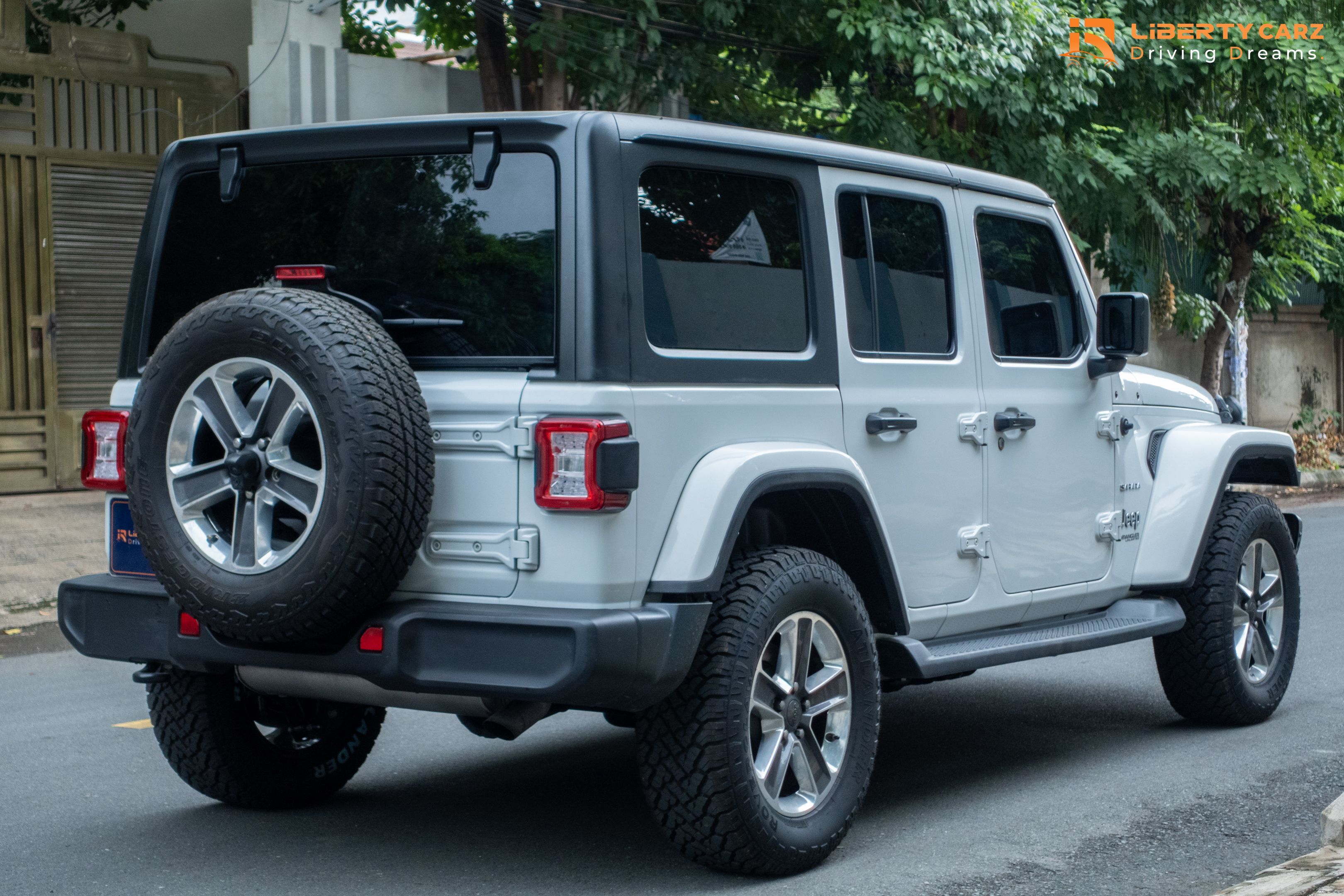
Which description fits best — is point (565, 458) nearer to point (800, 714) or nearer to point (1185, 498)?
point (800, 714)

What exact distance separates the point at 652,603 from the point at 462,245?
107cm

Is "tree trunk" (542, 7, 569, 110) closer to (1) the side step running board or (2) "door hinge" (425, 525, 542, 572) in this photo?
(1) the side step running board

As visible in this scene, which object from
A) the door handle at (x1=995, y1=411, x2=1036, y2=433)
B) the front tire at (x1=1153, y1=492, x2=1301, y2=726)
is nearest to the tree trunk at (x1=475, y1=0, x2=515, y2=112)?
the front tire at (x1=1153, y1=492, x2=1301, y2=726)

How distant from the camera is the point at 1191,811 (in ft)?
16.4

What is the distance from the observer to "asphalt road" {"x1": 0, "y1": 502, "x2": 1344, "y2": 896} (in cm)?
432

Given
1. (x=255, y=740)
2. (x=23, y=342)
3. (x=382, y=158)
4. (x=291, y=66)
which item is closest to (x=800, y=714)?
(x=255, y=740)

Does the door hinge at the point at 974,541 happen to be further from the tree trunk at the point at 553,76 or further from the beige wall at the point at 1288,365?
the beige wall at the point at 1288,365

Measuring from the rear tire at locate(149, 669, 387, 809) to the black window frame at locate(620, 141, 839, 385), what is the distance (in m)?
1.53

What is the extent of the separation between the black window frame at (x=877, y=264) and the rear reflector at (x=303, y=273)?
1522 millimetres

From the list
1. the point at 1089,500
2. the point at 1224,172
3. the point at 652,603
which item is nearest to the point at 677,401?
the point at 652,603

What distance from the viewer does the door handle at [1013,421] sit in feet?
17.3

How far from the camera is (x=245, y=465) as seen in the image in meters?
3.96

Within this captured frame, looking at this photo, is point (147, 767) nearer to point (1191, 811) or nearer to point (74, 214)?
point (1191, 811)

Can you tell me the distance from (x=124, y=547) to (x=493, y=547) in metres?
1.27
